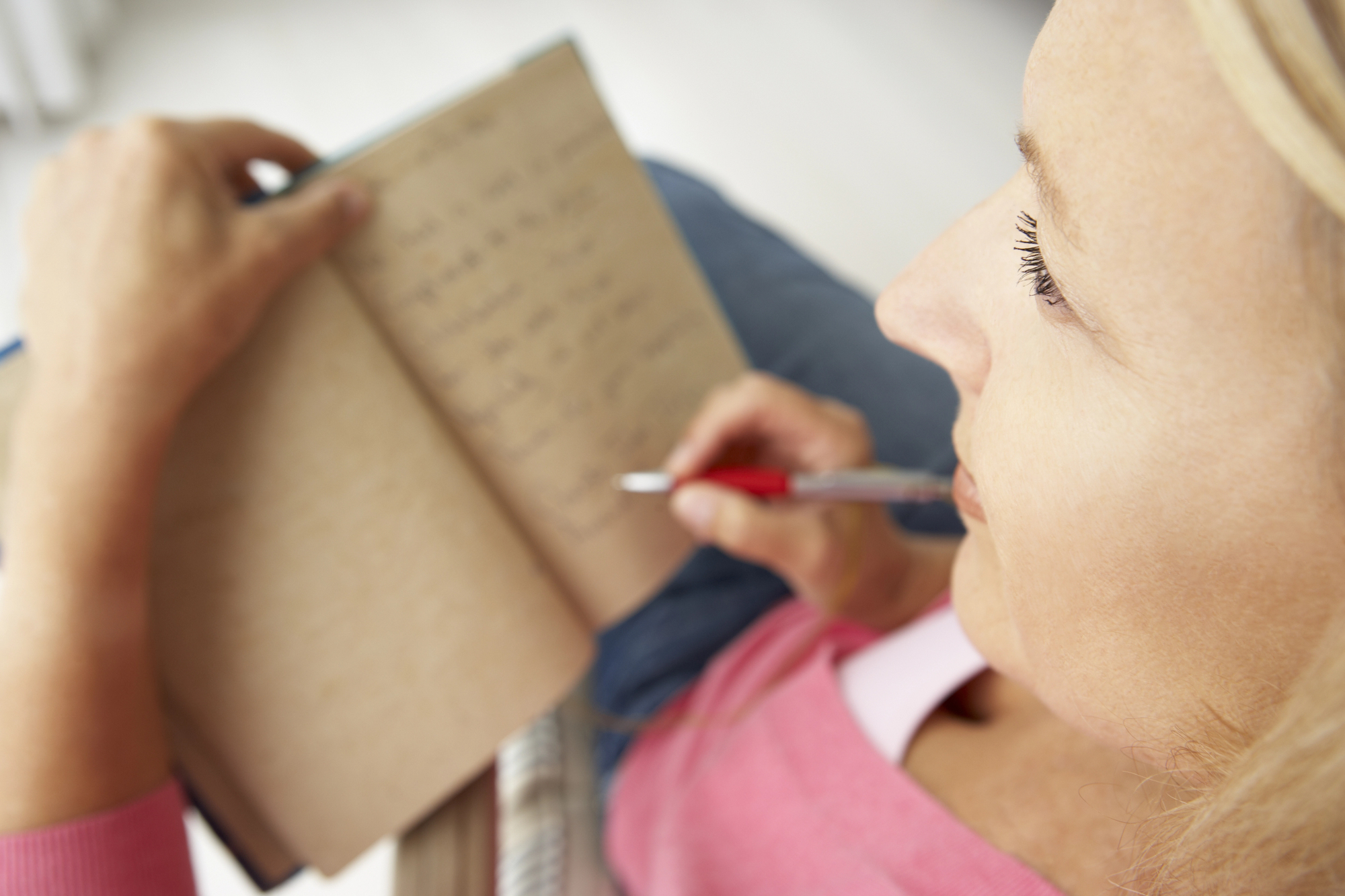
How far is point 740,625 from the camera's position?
61cm

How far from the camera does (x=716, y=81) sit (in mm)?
1194

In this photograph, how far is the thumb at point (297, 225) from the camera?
0.35 meters

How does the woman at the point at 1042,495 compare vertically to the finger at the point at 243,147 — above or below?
below

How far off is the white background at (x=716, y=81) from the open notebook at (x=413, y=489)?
665 millimetres

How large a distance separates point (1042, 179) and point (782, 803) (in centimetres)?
34

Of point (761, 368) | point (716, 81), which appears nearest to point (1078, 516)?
point (761, 368)

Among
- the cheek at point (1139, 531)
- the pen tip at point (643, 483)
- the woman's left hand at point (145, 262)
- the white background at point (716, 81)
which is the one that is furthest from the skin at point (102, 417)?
the white background at point (716, 81)

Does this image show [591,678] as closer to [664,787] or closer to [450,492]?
[664,787]

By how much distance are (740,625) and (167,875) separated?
0.39 meters

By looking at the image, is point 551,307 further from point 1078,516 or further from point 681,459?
point 1078,516

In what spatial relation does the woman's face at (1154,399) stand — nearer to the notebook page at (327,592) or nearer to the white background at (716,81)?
the notebook page at (327,592)

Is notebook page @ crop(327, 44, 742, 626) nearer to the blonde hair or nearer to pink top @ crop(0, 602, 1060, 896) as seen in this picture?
pink top @ crop(0, 602, 1060, 896)

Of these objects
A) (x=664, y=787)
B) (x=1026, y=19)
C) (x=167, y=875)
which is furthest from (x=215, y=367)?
(x=1026, y=19)

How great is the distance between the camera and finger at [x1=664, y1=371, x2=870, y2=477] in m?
0.49
